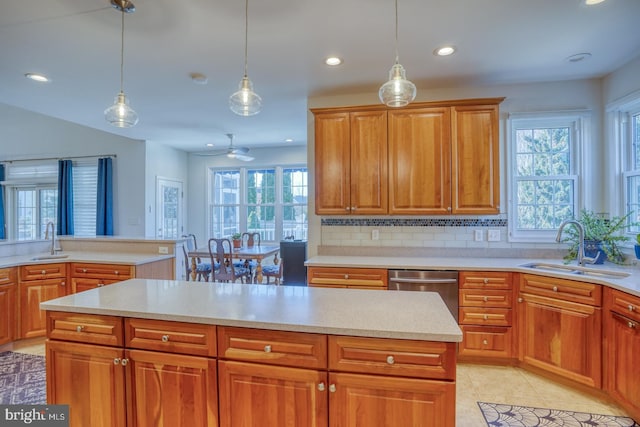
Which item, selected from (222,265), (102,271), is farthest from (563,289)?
(102,271)

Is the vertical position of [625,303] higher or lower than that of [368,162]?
lower

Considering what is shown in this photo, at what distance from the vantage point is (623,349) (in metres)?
2.06

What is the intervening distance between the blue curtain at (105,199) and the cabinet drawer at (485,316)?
5785mm

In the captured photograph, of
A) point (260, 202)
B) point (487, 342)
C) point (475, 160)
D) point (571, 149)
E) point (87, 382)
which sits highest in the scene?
point (571, 149)

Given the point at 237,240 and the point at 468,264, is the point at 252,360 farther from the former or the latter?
the point at 237,240

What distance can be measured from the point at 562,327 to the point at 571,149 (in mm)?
1815

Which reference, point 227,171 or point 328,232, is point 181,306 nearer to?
point 328,232

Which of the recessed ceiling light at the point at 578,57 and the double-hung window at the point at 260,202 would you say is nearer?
the recessed ceiling light at the point at 578,57

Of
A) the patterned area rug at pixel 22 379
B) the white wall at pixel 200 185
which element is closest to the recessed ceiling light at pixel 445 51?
the patterned area rug at pixel 22 379

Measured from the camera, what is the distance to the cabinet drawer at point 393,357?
1.26 m

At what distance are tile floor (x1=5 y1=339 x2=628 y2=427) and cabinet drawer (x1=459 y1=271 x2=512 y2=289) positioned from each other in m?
0.72

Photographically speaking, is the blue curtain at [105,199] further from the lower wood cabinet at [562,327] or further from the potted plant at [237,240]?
the lower wood cabinet at [562,327]

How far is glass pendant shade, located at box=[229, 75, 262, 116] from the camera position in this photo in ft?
6.20

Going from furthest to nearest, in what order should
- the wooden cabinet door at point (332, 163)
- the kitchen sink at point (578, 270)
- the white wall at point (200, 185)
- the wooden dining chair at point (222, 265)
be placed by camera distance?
the white wall at point (200, 185), the wooden dining chair at point (222, 265), the wooden cabinet door at point (332, 163), the kitchen sink at point (578, 270)
